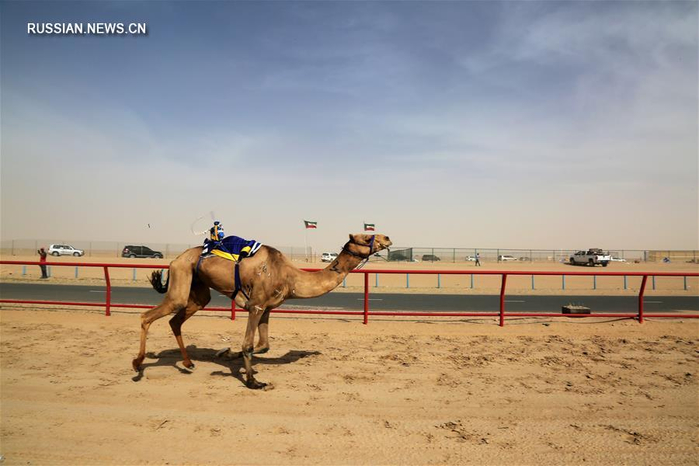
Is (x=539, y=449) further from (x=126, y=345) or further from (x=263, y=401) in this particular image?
(x=126, y=345)

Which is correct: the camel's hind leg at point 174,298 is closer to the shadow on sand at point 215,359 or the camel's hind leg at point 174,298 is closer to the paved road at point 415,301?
the shadow on sand at point 215,359

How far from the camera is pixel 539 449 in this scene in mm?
4633

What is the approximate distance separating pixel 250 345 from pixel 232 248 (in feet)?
5.14

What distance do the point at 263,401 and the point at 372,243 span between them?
278cm

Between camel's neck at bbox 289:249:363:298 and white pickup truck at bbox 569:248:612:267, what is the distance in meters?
58.2

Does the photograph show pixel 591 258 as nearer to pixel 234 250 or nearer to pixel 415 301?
pixel 415 301

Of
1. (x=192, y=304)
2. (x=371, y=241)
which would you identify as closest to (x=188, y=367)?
A: (x=192, y=304)

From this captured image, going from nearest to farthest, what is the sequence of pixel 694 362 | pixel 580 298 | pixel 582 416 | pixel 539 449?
1. pixel 539 449
2. pixel 582 416
3. pixel 694 362
4. pixel 580 298

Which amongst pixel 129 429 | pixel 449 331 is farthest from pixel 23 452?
pixel 449 331

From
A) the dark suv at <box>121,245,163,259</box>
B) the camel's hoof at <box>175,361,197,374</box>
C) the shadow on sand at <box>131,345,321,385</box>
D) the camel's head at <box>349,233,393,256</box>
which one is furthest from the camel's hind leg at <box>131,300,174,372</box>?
the dark suv at <box>121,245,163,259</box>

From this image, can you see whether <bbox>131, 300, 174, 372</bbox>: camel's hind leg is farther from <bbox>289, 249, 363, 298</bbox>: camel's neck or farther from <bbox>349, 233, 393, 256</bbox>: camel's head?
<bbox>349, 233, 393, 256</bbox>: camel's head

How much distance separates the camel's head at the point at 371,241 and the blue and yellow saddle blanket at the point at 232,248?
163 cm

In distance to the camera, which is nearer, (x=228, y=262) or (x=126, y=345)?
(x=228, y=262)

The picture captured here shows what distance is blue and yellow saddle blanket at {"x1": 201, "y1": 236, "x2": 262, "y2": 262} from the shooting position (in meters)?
7.02
